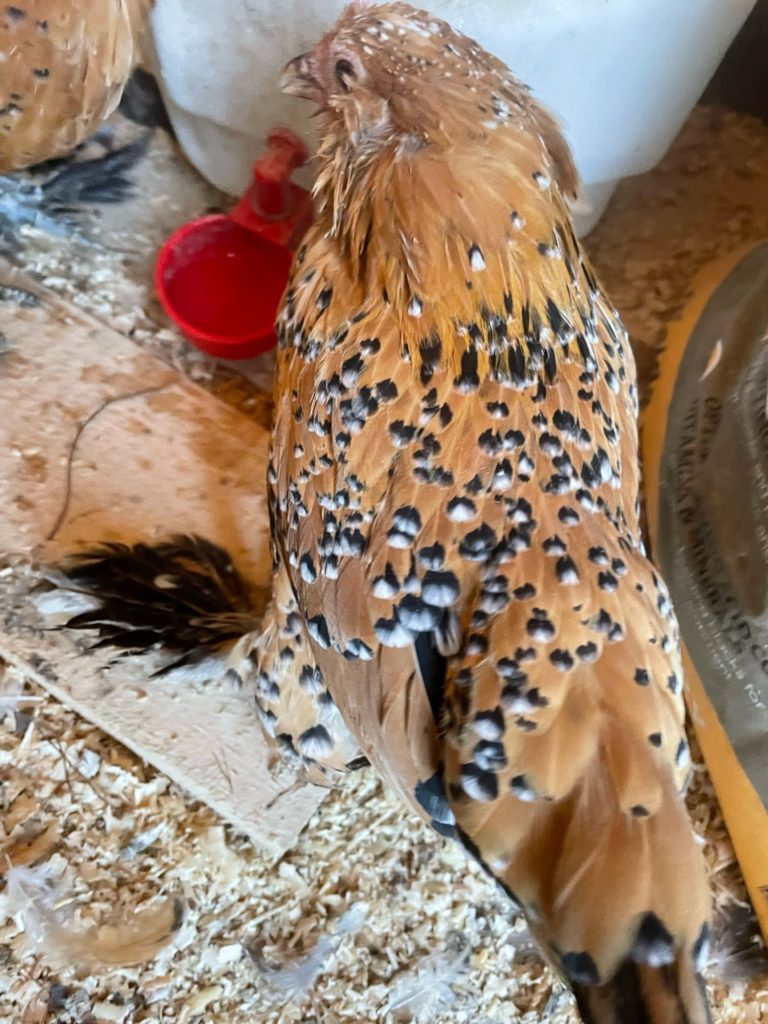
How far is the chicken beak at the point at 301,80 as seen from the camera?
114 cm

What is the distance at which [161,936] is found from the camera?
130cm

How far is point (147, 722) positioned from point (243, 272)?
878mm

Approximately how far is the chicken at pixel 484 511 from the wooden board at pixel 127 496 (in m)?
0.34

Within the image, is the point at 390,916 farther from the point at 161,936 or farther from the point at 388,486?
the point at 388,486

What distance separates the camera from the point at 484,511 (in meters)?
0.93

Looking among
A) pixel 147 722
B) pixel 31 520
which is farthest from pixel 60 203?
pixel 147 722

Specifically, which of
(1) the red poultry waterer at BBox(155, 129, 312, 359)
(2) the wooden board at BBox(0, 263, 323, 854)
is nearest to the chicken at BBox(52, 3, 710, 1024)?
(2) the wooden board at BBox(0, 263, 323, 854)

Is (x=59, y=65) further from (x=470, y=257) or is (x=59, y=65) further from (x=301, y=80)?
(x=470, y=257)

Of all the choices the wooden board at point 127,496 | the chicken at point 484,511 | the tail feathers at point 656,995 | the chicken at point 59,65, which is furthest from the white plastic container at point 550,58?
the tail feathers at point 656,995

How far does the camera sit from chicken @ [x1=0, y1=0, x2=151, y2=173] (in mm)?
1333

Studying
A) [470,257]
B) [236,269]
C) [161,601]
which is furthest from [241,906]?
[236,269]

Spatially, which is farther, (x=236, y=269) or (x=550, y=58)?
(x=236, y=269)

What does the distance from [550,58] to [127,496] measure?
99 centimetres

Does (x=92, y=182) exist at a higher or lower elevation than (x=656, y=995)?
lower
